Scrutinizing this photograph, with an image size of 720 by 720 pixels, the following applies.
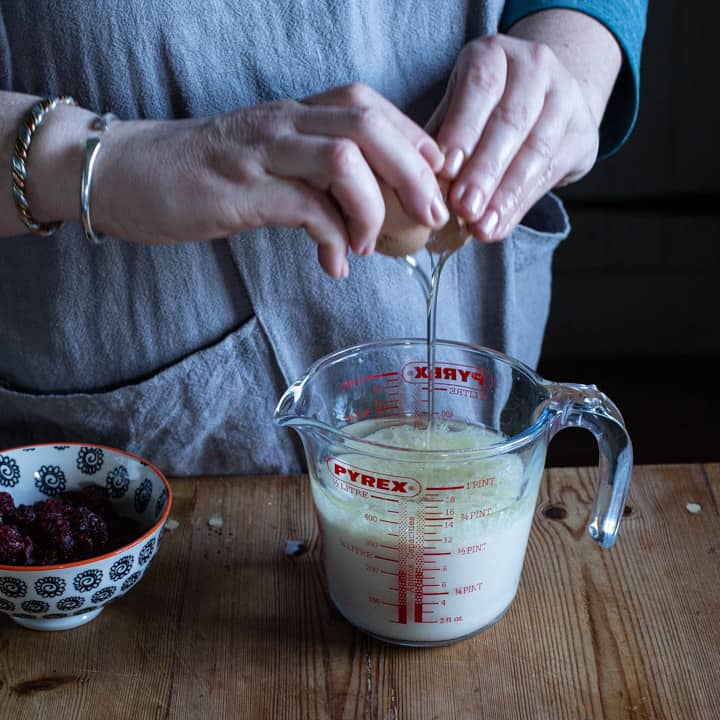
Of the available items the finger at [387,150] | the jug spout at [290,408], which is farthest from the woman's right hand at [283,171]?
the jug spout at [290,408]

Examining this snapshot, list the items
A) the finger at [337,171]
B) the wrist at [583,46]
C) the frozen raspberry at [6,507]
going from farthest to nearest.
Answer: the wrist at [583,46] < the frozen raspberry at [6,507] < the finger at [337,171]

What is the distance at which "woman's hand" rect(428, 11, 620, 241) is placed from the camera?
2.59 ft

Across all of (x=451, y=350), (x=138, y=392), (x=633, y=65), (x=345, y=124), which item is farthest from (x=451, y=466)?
(x=633, y=65)

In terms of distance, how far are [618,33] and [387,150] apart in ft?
1.30

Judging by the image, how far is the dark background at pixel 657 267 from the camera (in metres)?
2.15

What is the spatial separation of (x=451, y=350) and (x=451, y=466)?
0.16m

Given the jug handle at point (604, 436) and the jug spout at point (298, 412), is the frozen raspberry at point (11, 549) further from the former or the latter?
the jug handle at point (604, 436)

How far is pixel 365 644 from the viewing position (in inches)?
31.3

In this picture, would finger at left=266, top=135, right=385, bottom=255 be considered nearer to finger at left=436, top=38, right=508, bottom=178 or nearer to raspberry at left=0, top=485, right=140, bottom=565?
finger at left=436, top=38, right=508, bottom=178

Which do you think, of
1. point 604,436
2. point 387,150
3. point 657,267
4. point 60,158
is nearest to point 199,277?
point 60,158

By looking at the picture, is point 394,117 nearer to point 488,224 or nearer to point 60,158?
point 488,224

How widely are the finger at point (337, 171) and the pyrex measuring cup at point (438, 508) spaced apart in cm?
15

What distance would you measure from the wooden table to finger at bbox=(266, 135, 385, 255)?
33 cm

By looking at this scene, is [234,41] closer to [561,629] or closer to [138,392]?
[138,392]
